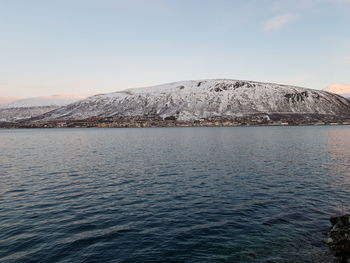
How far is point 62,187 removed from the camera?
40500 millimetres

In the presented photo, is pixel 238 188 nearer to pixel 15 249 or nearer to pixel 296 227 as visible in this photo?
pixel 296 227

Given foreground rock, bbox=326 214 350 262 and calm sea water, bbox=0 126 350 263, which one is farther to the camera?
calm sea water, bbox=0 126 350 263

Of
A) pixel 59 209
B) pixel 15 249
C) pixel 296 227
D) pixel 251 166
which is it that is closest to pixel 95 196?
pixel 59 209

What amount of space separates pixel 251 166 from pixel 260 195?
2317 centimetres

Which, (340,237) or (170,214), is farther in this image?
(170,214)

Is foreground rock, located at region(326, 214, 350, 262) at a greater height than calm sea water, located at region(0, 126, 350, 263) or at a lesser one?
greater

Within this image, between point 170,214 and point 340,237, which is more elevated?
point 340,237

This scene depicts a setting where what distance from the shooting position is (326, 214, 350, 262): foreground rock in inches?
779

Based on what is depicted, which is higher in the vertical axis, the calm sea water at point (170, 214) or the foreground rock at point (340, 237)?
the foreground rock at point (340, 237)

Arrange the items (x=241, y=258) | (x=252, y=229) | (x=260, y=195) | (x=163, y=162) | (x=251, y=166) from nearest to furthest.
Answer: (x=241, y=258), (x=252, y=229), (x=260, y=195), (x=251, y=166), (x=163, y=162)

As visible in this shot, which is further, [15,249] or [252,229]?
[252,229]

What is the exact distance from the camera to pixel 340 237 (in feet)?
69.3

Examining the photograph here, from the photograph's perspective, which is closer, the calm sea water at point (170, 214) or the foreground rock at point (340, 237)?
the foreground rock at point (340, 237)

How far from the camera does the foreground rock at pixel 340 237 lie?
64.9 ft
